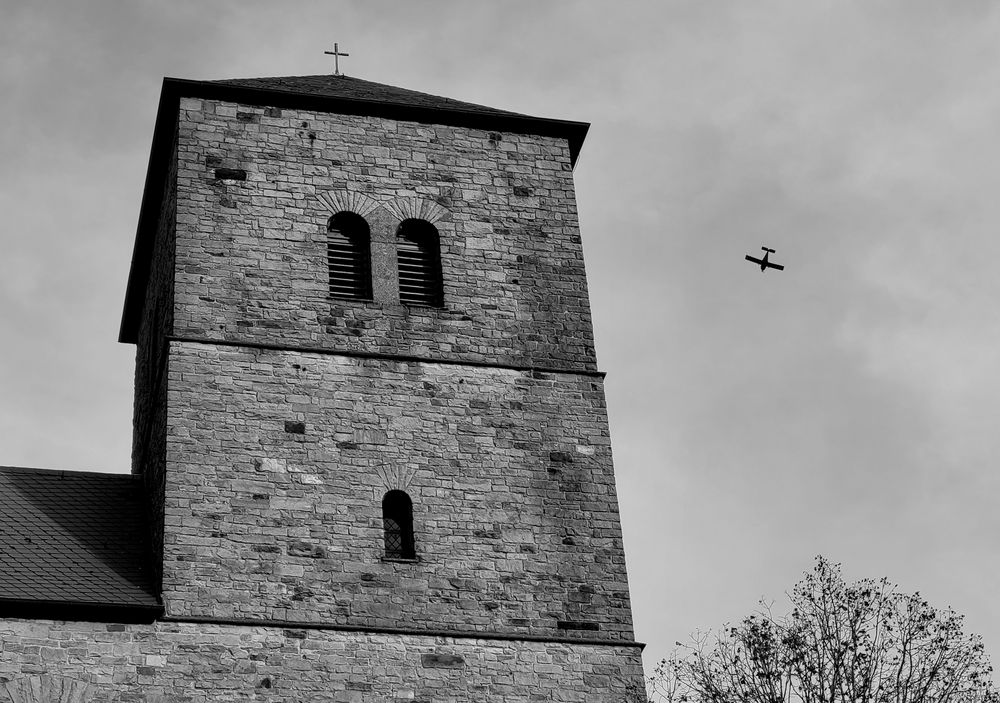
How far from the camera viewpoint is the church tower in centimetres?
1864

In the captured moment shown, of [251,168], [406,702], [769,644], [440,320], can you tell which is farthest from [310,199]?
[769,644]

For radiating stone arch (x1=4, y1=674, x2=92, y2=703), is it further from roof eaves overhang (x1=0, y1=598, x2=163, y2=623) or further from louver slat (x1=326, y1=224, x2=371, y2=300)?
louver slat (x1=326, y1=224, x2=371, y2=300)

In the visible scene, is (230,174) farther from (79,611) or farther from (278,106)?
(79,611)

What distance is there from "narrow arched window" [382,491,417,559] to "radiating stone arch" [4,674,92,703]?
11.2 feet

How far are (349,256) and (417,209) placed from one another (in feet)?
3.49

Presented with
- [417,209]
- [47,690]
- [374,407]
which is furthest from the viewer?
[417,209]

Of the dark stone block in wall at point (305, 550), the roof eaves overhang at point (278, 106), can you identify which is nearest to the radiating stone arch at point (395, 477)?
the dark stone block in wall at point (305, 550)

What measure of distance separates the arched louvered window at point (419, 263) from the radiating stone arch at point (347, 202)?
1.41 ft

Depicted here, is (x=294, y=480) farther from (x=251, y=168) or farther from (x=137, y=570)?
(x=251, y=168)

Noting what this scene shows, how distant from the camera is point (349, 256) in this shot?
2156 centimetres

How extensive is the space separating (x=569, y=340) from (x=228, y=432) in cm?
408

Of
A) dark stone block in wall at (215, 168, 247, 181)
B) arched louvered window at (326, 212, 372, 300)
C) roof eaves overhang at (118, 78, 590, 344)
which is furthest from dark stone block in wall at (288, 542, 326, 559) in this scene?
roof eaves overhang at (118, 78, 590, 344)

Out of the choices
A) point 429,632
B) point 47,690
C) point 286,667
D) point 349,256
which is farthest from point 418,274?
point 47,690

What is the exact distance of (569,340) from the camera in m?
21.4
